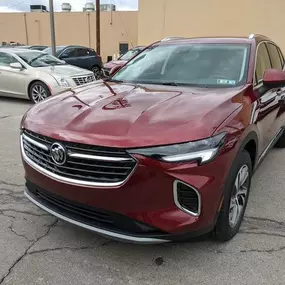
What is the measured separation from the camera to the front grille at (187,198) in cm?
233

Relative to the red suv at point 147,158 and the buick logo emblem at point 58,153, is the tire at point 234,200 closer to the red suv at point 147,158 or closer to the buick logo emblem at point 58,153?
the red suv at point 147,158

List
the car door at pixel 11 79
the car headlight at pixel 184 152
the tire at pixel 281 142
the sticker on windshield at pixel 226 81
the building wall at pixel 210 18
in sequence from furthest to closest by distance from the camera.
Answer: the building wall at pixel 210 18, the car door at pixel 11 79, the tire at pixel 281 142, the sticker on windshield at pixel 226 81, the car headlight at pixel 184 152

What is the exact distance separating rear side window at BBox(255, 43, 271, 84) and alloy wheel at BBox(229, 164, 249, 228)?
1014 millimetres

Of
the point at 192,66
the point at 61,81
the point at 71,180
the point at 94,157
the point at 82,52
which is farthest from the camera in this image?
the point at 82,52

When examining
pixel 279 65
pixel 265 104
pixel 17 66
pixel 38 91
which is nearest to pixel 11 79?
pixel 17 66

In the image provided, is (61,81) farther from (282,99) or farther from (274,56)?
(282,99)

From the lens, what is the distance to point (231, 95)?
9.89 ft

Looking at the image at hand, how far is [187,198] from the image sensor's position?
7.77 feet

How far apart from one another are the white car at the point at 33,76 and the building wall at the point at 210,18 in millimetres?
11194

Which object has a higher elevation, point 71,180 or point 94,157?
point 94,157

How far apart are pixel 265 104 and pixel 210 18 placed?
1692 cm

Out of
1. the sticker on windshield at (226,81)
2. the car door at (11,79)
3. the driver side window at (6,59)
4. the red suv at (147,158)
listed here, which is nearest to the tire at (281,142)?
the red suv at (147,158)

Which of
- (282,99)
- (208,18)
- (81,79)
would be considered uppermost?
(208,18)

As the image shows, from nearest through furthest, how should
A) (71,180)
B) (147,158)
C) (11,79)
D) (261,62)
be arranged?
(147,158) < (71,180) < (261,62) < (11,79)
